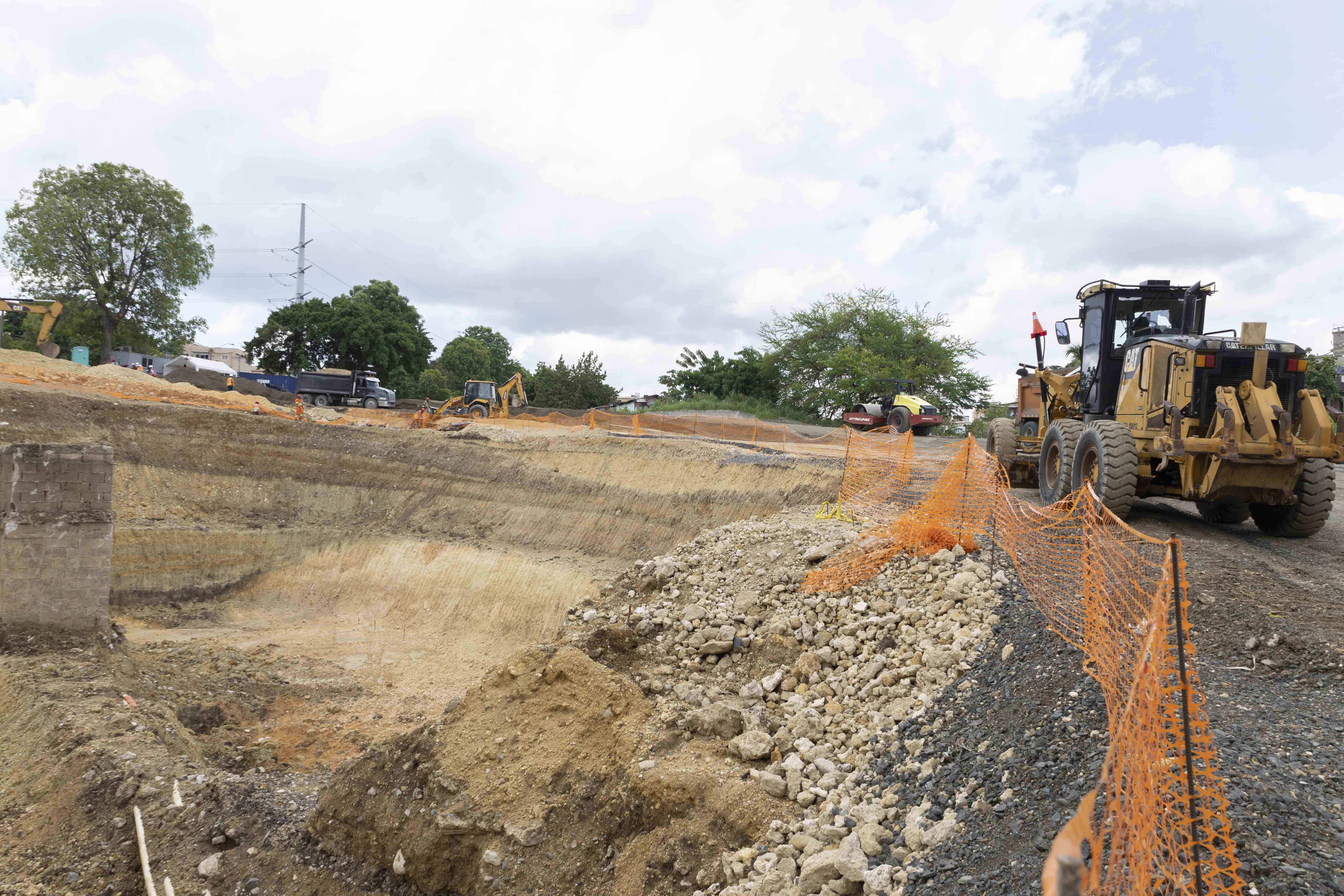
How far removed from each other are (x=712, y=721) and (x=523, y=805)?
5.07ft

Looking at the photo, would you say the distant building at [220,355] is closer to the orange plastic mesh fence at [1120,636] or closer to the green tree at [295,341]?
the green tree at [295,341]

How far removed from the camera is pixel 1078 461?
8.93m

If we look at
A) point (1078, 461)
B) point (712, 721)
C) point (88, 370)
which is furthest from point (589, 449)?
point (88, 370)

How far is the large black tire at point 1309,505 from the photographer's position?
7.94 meters

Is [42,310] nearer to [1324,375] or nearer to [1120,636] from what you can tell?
[1120,636]

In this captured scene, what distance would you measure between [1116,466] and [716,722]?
5203mm

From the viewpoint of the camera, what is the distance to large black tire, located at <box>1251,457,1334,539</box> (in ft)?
26.0

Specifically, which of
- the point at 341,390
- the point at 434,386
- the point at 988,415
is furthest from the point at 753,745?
the point at 434,386

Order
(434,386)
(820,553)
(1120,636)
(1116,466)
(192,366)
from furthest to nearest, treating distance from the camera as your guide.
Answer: (434,386) < (192,366) < (820,553) < (1116,466) < (1120,636)

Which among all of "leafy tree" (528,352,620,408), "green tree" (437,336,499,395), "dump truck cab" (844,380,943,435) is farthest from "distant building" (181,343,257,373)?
"dump truck cab" (844,380,943,435)

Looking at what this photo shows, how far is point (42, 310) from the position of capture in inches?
1145

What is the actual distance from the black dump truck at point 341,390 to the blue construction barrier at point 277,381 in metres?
4.07

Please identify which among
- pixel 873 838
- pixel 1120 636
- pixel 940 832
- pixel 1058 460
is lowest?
pixel 873 838

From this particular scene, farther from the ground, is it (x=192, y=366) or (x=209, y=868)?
(x=192, y=366)
